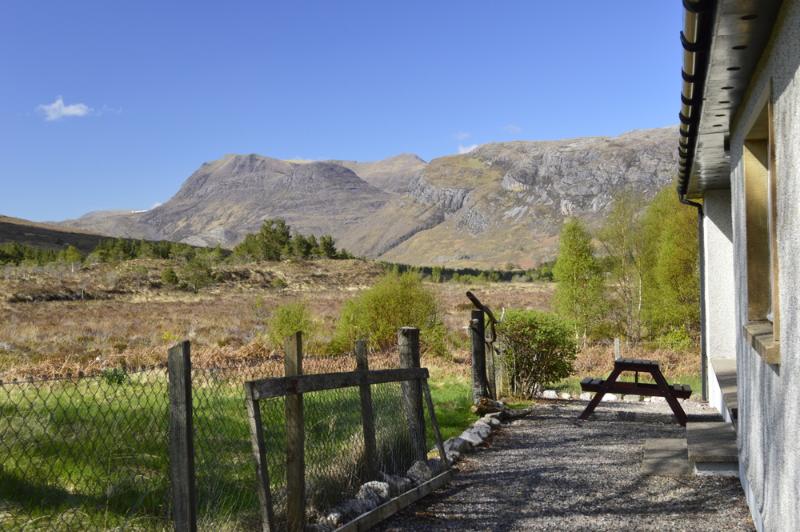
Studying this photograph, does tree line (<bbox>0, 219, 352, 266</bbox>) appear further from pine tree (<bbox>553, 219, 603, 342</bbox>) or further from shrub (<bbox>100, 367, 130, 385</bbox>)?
shrub (<bbox>100, 367, 130, 385</bbox>)

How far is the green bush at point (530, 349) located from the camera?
14.1 m

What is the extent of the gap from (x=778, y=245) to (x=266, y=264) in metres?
68.7

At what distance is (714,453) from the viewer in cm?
679

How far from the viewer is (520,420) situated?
1137 centimetres

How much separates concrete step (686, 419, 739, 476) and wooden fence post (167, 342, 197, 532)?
181 inches

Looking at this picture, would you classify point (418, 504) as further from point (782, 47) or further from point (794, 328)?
point (782, 47)

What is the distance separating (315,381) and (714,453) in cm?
380

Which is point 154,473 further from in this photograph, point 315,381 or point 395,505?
point 395,505

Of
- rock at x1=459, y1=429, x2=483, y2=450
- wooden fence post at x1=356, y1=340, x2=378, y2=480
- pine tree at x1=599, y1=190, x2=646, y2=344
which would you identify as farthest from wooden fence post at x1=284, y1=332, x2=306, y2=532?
pine tree at x1=599, y1=190, x2=646, y2=344

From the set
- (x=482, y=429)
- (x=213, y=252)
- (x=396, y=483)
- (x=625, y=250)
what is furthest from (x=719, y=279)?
(x=213, y=252)

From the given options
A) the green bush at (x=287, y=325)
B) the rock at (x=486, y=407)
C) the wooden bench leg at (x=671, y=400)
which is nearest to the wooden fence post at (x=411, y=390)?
the rock at (x=486, y=407)

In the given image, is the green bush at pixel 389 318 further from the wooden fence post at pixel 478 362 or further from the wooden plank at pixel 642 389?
the wooden plank at pixel 642 389

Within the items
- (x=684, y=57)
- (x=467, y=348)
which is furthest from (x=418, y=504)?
(x=467, y=348)

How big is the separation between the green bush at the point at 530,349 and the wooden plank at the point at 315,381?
23.6ft
